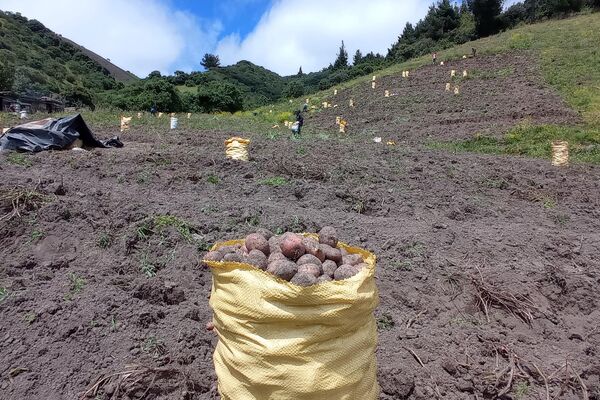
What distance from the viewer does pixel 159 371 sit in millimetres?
2643

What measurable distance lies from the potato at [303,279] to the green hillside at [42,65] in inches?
1535

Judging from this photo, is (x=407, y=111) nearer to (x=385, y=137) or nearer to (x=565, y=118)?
(x=385, y=137)

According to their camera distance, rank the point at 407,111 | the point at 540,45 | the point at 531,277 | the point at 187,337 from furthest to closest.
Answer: the point at 540,45 → the point at 407,111 → the point at 531,277 → the point at 187,337

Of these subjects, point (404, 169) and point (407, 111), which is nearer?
point (404, 169)

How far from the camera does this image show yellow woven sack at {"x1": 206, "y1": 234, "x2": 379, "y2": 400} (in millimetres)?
1890

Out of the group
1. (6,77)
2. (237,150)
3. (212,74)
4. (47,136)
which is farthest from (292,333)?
(212,74)

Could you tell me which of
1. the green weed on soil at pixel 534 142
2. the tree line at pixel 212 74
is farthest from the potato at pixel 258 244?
the tree line at pixel 212 74

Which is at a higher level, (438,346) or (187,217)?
(187,217)

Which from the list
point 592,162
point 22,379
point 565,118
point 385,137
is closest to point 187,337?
point 22,379

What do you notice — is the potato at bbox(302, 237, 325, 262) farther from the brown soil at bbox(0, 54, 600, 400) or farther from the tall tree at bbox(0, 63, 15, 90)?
the tall tree at bbox(0, 63, 15, 90)

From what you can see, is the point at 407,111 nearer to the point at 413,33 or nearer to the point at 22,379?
the point at 22,379

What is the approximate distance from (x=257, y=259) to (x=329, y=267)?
1.09 feet

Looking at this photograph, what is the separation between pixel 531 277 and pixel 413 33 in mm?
50952

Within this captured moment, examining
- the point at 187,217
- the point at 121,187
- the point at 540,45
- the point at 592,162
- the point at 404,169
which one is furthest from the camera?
the point at 540,45
